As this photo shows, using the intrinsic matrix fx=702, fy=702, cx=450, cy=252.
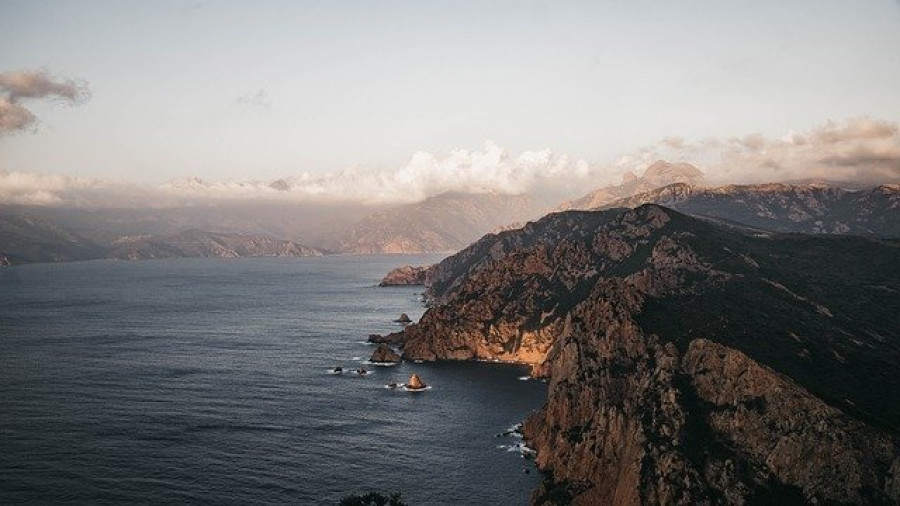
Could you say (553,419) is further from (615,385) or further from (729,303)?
(729,303)

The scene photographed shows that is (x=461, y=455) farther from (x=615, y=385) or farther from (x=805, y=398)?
(x=805, y=398)

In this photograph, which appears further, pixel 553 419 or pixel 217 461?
pixel 553 419

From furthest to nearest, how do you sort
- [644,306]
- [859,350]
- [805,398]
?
[644,306]
[859,350]
[805,398]

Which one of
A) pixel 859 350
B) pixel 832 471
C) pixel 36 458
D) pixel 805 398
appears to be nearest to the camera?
pixel 832 471

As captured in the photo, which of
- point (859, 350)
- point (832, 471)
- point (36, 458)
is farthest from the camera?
point (859, 350)

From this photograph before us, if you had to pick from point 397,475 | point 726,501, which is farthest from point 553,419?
point 726,501

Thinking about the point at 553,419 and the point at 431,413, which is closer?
the point at 553,419

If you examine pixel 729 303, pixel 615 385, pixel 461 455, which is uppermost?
pixel 729 303

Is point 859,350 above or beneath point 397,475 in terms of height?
above

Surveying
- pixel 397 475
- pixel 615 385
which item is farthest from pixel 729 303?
pixel 397 475
